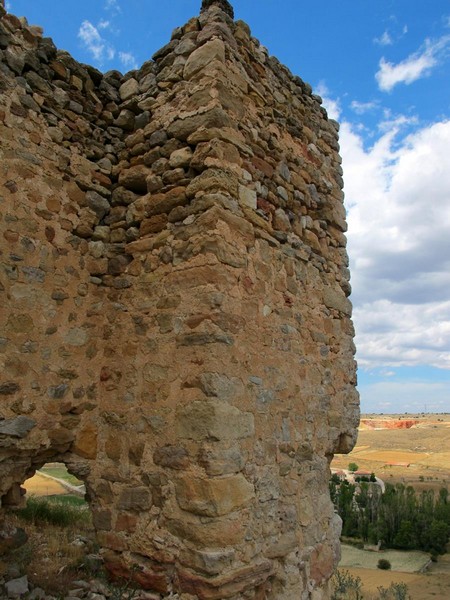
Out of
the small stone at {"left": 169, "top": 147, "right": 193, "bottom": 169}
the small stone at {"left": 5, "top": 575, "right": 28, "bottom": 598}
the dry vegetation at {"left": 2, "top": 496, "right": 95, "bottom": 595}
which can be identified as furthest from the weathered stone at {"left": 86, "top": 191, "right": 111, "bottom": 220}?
the small stone at {"left": 5, "top": 575, "right": 28, "bottom": 598}

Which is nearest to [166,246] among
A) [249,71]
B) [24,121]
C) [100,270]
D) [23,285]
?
[100,270]

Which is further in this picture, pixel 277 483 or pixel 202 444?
pixel 277 483

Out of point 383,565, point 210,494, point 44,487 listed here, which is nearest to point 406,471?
point 383,565

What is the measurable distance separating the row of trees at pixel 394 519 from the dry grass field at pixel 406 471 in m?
1.14

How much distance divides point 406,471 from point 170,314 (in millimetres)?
47128

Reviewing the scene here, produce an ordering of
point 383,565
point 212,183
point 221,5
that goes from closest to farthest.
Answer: point 212,183
point 221,5
point 383,565

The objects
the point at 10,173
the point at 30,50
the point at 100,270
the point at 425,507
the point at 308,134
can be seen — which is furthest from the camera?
the point at 425,507

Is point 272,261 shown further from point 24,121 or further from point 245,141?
point 24,121

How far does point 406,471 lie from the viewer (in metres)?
44.0

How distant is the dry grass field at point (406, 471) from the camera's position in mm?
16725

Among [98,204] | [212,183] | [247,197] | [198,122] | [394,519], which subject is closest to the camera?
[212,183]

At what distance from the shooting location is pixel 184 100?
3496 millimetres

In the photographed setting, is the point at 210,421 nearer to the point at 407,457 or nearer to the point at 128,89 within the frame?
the point at 128,89

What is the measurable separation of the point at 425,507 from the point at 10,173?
30070mm
